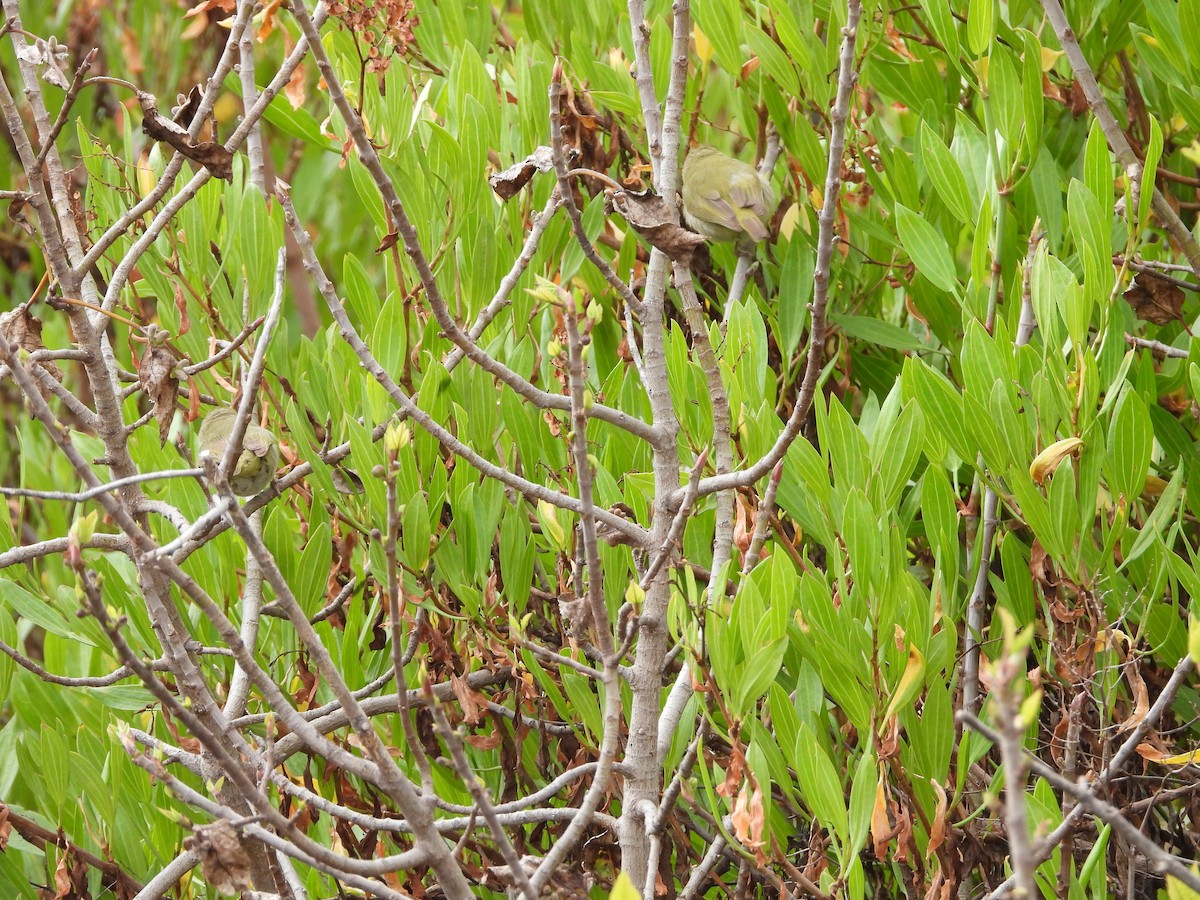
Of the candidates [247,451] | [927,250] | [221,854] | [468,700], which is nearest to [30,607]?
[247,451]

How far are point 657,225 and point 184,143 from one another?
703 mm

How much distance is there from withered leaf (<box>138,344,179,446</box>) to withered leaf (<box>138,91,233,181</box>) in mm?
283

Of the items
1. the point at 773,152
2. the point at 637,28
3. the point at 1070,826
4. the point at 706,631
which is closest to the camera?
the point at 1070,826

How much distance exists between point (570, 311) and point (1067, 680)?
107 cm

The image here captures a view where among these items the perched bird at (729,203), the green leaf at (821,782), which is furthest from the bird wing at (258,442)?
the green leaf at (821,782)

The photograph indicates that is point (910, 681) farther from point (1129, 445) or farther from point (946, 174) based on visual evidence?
point (946, 174)

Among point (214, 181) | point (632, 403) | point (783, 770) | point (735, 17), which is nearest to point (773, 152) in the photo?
→ point (735, 17)

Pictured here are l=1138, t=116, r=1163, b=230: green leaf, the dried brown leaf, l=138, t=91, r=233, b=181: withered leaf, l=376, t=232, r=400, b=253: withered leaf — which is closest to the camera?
l=138, t=91, r=233, b=181: withered leaf

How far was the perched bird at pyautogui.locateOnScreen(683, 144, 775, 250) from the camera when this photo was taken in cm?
228

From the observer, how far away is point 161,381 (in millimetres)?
1742

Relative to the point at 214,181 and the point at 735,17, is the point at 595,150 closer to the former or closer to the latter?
the point at 735,17

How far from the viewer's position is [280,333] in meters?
2.51

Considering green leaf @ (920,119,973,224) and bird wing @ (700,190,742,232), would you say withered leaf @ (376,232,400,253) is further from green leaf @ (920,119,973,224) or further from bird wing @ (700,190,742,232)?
green leaf @ (920,119,973,224)

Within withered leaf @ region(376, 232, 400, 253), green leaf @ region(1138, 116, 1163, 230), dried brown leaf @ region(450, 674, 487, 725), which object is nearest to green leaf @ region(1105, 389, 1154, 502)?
green leaf @ region(1138, 116, 1163, 230)
